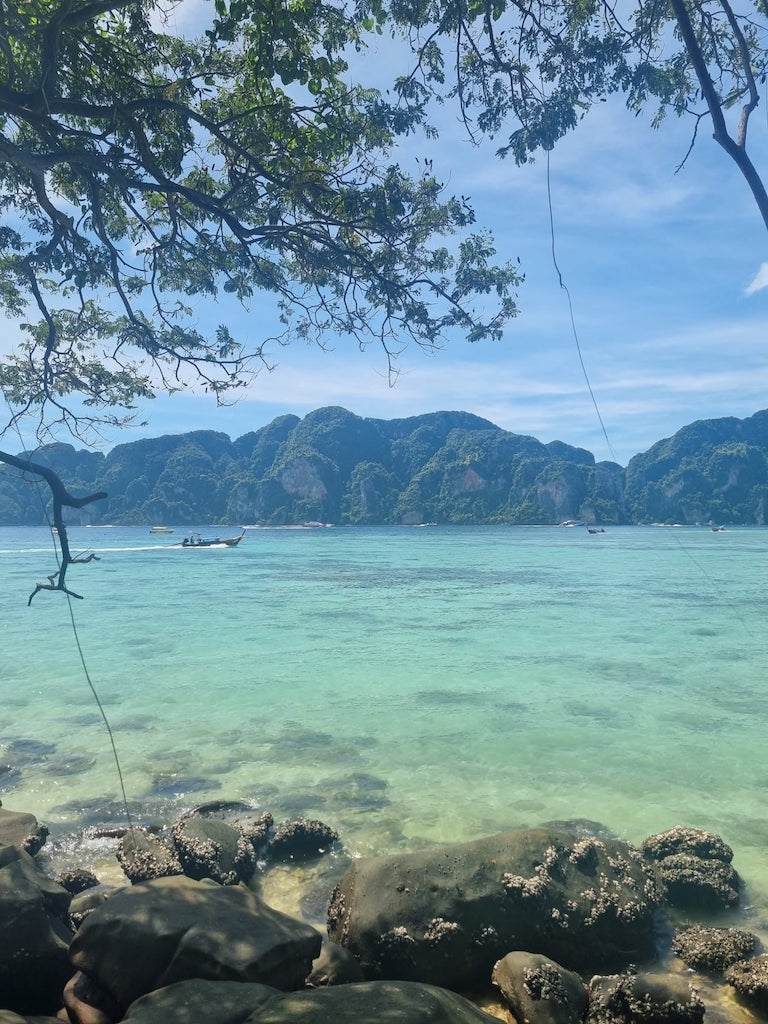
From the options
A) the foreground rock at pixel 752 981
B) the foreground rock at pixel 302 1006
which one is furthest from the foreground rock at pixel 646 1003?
the foreground rock at pixel 302 1006

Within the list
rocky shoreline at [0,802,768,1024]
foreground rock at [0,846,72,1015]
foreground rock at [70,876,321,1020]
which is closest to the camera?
rocky shoreline at [0,802,768,1024]

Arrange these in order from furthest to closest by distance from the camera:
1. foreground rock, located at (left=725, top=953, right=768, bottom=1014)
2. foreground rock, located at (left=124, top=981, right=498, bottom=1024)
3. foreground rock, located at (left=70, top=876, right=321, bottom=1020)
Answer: foreground rock, located at (left=725, top=953, right=768, bottom=1014)
foreground rock, located at (left=70, top=876, right=321, bottom=1020)
foreground rock, located at (left=124, top=981, right=498, bottom=1024)

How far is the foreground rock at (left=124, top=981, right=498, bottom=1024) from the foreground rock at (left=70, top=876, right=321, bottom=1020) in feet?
0.83

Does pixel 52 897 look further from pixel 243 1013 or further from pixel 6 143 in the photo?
pixel 6 143

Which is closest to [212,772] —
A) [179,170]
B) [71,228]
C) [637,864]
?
[637,864]

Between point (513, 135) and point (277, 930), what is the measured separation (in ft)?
17.4

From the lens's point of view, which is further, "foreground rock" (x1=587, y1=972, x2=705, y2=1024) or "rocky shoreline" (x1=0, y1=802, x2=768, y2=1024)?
"foreground rock" (x1=587, y1=972, x2=705, y2=1024)

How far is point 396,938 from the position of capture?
3.63 metres

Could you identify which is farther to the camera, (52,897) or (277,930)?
(52,897)

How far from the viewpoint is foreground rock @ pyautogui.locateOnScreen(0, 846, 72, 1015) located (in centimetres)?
306

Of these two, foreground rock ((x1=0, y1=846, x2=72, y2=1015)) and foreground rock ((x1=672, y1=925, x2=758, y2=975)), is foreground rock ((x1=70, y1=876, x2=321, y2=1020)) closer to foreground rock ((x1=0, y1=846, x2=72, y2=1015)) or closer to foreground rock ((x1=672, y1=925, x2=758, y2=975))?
foreground rock ((x1=0, y1=846, x2=72, y2=1015))

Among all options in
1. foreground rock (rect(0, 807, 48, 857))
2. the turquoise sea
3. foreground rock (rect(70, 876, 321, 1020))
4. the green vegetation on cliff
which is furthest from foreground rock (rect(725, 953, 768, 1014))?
the green vegetation on cliff

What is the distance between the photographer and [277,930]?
321 cm

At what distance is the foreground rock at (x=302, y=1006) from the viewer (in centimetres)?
245
